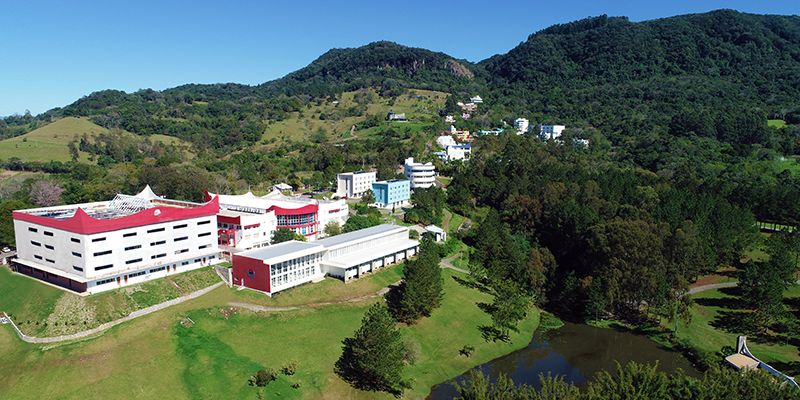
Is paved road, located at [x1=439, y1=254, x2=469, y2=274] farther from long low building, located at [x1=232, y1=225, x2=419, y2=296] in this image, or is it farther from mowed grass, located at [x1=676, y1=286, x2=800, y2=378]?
mowed grass, located at [x1=676, y1=286, x2=800, y2=378]

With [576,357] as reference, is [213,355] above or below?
above

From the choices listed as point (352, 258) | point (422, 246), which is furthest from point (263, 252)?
point (422, 246)

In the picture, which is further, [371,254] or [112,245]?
[371,254]

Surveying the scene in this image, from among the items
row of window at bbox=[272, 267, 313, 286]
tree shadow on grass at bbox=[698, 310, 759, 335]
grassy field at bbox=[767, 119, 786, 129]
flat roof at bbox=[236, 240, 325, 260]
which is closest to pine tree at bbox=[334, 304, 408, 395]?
row of window at bbox=[272, 267, 313, 286]

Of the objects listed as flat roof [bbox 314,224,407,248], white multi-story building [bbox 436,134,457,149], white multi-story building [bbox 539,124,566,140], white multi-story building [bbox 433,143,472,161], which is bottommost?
flat roof [bbox 314,224,407,248]

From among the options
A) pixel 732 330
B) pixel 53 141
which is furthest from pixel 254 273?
pixel 53 141

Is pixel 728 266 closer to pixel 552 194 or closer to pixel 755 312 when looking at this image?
pixel 755 312

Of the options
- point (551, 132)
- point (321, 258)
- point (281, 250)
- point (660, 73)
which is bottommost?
point (321, 258)

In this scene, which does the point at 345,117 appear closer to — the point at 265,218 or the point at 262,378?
the point at 265,218
